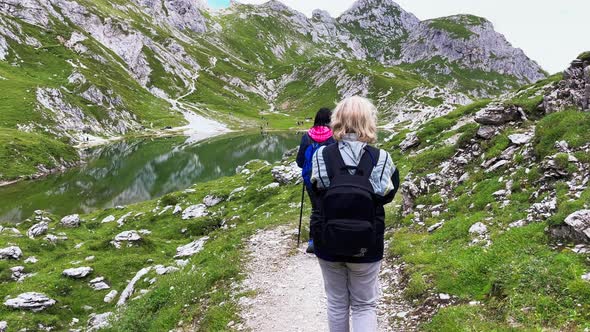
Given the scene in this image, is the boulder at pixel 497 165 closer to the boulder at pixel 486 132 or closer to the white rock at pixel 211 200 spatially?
the boulder at pixel 486 132

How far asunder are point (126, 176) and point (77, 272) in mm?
68361

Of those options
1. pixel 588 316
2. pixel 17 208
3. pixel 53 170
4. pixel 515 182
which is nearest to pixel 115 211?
pixel 17 208

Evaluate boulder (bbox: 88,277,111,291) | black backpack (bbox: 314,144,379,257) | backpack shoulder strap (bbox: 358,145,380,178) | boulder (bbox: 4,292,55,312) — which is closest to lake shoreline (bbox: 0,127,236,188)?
boulder (bbox: 88,277,111,291)

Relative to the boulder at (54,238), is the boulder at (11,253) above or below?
above

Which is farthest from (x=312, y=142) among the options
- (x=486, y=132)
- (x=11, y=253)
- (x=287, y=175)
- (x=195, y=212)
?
(x=195, y=212)

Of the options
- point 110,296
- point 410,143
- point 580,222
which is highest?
point 580,222

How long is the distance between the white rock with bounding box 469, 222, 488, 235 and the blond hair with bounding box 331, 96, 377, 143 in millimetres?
9365

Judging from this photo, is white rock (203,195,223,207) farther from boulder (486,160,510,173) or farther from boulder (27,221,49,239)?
boulder (486,160,510,173)

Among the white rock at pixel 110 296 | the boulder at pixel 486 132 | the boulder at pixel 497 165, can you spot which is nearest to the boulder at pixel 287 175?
the boulder at pixel 486 132

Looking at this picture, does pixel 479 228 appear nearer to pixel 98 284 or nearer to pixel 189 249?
pixel 189 249

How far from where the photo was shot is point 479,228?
14.8 m

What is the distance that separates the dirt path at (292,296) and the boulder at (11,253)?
64.4 feet

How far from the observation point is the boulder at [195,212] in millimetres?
39300

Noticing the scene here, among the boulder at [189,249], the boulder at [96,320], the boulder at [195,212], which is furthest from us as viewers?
the boulder at [195,212]
